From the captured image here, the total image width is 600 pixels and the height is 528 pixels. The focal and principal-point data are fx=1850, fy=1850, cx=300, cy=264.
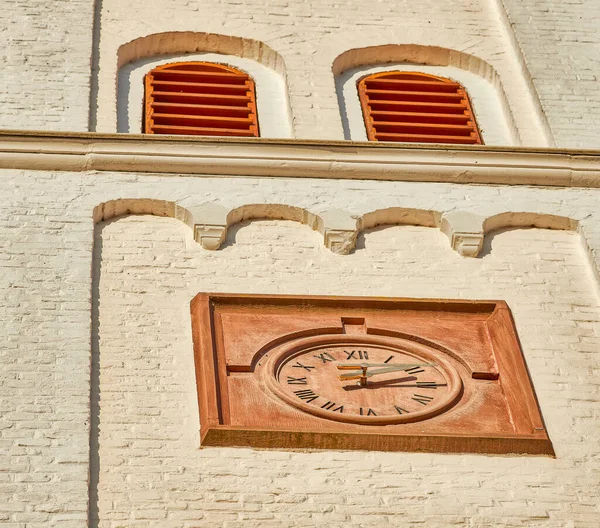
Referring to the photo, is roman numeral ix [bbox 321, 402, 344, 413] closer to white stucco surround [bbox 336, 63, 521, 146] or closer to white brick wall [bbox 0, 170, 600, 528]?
white brick wall [bbox 0, 170, 600, 528]

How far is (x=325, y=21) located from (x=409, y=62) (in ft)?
2.73

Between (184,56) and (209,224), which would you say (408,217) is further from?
(184,56)

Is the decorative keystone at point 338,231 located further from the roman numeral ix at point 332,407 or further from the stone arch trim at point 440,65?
the stone arch trim at point 440,65

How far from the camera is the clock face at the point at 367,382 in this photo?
38.9 feet

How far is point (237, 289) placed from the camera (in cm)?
1286

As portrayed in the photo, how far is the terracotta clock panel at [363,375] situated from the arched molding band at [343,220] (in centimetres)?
80

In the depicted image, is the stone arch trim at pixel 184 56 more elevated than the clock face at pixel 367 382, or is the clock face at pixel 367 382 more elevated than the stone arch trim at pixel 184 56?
the stone arch trim at pixel 184 56

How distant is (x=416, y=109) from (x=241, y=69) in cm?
157

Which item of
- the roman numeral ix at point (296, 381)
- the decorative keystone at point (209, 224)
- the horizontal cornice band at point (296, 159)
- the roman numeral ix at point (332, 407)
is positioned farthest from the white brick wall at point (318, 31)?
the roman numeral ix at point (332, 407)

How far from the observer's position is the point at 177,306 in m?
12.6

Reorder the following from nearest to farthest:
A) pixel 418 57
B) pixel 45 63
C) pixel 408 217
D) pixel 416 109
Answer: pixel 408 217 → pixel 45 63 → pixel 416 109 → pixel 418 57

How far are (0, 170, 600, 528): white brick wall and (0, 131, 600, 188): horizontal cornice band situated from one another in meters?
0.10

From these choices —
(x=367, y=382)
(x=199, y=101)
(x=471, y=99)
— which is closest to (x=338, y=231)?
(x=367, y=382)

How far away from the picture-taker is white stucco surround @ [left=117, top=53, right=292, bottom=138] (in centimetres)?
1521
